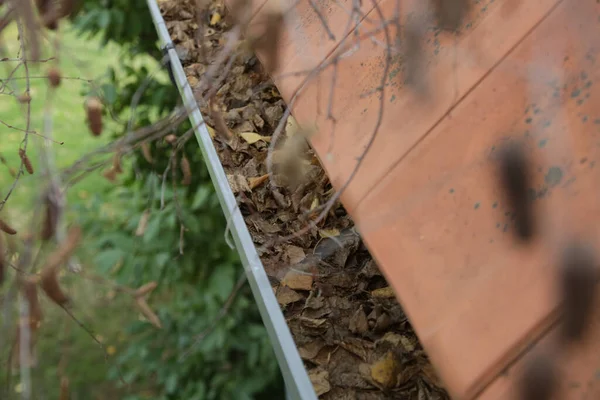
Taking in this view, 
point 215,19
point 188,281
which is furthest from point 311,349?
point 188,281

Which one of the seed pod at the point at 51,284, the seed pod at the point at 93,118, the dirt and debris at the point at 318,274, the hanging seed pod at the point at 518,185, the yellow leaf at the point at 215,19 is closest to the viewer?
the seed pod at the point at 51,284

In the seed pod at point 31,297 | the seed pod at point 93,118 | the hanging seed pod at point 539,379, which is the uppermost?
the hanging seed pod at point 539,379

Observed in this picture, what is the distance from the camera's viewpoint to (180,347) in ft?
7.91

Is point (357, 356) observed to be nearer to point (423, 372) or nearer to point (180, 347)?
point (423, 372)

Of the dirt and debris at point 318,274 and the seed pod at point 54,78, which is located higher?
the seed pod at point 54,78

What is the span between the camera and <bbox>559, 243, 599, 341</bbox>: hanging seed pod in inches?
25.9

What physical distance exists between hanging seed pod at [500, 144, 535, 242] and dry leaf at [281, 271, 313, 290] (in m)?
0.46

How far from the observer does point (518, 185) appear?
2.52ft

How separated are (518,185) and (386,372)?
16.2 inches

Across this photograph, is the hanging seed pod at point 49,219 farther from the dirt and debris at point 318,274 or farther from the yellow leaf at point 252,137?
the yellow leaf at point 252,137

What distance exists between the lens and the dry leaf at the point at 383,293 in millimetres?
1086

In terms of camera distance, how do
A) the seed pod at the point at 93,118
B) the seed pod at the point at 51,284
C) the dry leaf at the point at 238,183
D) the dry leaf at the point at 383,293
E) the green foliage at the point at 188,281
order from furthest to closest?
the green foliage at the point at 188,281
the dry leaf at the point at 238,183
the dry leaf at the point at 383,293
the seed pod at the point at 93,118
the seed pod at the point at 51,284

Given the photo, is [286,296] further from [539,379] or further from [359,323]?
[539,379]

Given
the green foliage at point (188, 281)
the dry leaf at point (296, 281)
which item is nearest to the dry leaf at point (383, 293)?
the dry leaf at point (296, 281)
